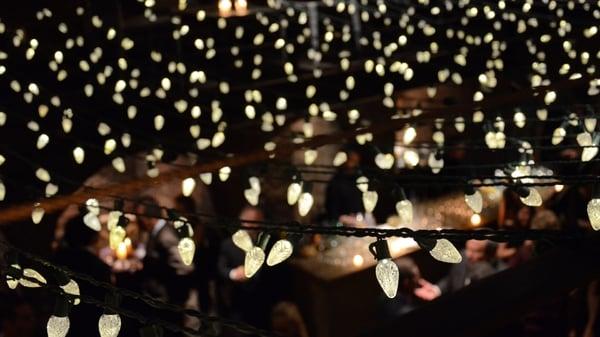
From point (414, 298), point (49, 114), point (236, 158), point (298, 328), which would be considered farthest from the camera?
point (49, 114)

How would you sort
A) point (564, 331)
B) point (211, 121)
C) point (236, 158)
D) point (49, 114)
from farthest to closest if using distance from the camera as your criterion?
point (211, 121), point (49, 114), point (564, 331), point (236, 158)

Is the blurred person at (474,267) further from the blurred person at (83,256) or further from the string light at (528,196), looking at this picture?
the blurred person at (83,256)

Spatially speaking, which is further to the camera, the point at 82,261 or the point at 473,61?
the point at 473,61

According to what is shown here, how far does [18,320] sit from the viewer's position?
13.4ft

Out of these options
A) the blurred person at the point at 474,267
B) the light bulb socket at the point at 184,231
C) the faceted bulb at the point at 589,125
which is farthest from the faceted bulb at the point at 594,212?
the blurred person at the point at 474,267

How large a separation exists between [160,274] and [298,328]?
125 cm

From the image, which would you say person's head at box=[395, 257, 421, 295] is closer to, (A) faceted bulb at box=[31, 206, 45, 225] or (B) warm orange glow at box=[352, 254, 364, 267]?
(B) warm orange glow at box=[352, 254, 364, 267]

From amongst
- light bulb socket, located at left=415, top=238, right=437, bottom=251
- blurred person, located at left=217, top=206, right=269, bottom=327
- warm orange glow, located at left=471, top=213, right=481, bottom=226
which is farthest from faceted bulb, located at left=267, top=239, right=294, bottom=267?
warm orange glow, located at left=471, top=213, right=481, bottom=226

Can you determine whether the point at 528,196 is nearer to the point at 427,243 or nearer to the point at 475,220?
the point at 427,243

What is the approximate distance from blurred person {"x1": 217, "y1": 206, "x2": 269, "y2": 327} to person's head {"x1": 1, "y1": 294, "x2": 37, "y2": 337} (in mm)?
1552

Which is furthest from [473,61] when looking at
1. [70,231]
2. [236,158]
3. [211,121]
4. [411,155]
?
[236,158]

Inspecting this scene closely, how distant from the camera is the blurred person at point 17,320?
13.3ft

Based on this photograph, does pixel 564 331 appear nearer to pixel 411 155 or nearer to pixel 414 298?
pixel 414 298

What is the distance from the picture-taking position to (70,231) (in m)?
4.50
